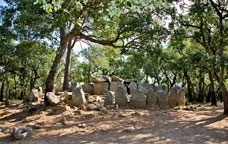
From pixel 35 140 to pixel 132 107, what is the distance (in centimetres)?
496

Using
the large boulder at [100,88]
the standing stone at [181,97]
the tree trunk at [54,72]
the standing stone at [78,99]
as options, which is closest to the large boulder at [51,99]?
the tree trunk at [54,72]

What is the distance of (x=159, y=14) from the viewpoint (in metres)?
11.5

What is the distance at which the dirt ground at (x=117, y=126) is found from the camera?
334 inches

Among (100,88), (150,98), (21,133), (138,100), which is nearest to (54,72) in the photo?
(138,100)

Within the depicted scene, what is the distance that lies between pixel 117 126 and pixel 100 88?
7.51 metres

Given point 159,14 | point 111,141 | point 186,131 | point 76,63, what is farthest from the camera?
point 76,63

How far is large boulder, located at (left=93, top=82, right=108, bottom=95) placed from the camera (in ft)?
55.5

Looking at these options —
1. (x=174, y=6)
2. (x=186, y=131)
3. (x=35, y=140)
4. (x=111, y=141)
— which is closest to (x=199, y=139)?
(x=186, y=131)

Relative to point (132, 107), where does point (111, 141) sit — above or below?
below

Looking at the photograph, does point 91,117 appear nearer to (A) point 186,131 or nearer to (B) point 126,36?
(A) point 186,131

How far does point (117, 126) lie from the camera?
9664mm

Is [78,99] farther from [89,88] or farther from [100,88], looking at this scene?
[100,88]

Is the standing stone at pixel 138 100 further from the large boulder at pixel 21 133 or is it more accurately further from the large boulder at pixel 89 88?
the large boulder at pixel 89 88

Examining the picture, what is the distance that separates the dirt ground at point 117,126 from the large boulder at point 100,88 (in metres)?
5.24
